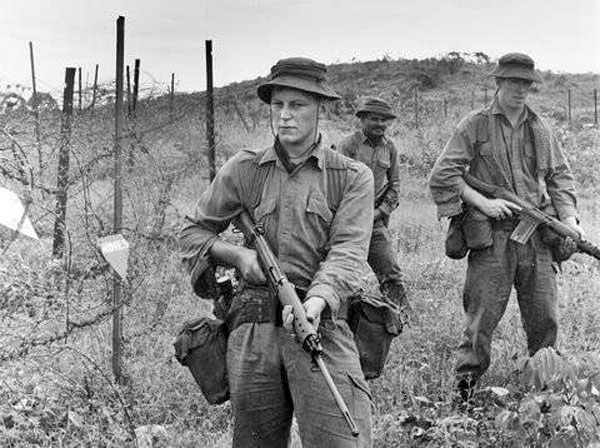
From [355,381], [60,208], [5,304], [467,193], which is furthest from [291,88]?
[60,208]

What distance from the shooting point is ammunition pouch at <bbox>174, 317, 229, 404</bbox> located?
3219mm

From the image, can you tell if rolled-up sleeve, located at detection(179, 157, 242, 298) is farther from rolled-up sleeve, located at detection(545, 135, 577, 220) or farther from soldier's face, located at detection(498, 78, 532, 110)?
rolled-up sleeve, located at detection(545, 135, 577, 220)

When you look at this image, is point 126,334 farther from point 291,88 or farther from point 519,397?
point 291,88

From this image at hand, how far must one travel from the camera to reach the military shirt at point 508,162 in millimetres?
4914

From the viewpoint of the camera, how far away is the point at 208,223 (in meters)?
3.34

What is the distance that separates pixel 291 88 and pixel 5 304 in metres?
3.31

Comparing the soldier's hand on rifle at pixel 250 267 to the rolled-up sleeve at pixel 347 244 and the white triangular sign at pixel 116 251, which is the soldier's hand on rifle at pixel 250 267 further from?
the white triangular sign at pixel 116 251

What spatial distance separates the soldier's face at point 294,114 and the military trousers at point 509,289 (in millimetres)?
2082

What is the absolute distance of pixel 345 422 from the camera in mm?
2916

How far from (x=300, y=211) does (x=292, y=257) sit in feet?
0.60

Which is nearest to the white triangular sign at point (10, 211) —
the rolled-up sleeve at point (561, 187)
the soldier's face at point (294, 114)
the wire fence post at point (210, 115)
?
the soldier's face at point (294, 114)

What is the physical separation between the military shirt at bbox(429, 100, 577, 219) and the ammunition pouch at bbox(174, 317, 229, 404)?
7.41 feet

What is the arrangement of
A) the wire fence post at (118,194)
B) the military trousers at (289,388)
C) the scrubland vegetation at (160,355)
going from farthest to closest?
the wire fence post at (118,194)
the scrubland vegetation at (160,355)
the military trousers at (289,388)

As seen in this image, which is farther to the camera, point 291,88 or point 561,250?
point 561,250
